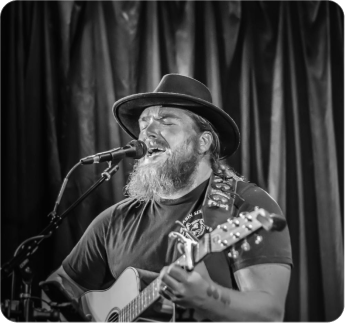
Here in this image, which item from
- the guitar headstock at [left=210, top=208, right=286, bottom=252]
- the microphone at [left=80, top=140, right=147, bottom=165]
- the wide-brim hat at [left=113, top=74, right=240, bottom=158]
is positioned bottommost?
the guitar headstock at [left=210, top=208, right=286, bottom=252]

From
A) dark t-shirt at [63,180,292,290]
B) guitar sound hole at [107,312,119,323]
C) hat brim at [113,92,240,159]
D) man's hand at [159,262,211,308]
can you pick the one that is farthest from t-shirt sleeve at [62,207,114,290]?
man's hand at [159,262,211,308]

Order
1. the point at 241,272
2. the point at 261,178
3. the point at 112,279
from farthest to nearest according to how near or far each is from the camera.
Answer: the point at 261,178 → the point at 112,279 → the point at 241,272

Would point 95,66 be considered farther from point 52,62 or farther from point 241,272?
point 241,272

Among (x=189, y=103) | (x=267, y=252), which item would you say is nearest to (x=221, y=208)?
(x=267, y=252)

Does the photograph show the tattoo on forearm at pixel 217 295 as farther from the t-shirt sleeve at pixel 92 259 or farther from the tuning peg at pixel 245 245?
the t-shirt sleeve at pixel 92 259

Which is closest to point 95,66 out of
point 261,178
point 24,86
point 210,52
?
point 24,86

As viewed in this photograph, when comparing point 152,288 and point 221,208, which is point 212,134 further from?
point 152,288

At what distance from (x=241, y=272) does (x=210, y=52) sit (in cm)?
111

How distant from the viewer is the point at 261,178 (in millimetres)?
2289

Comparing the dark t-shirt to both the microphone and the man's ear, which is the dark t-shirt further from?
the microphone

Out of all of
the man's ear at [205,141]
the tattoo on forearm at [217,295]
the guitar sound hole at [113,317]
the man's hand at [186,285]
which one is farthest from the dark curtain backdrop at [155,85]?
the man's hand at [186,285]

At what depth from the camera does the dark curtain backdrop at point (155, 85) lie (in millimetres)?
2262

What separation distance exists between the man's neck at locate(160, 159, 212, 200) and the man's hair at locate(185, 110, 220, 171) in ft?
0.11

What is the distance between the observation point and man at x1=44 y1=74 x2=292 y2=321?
1.83 m
